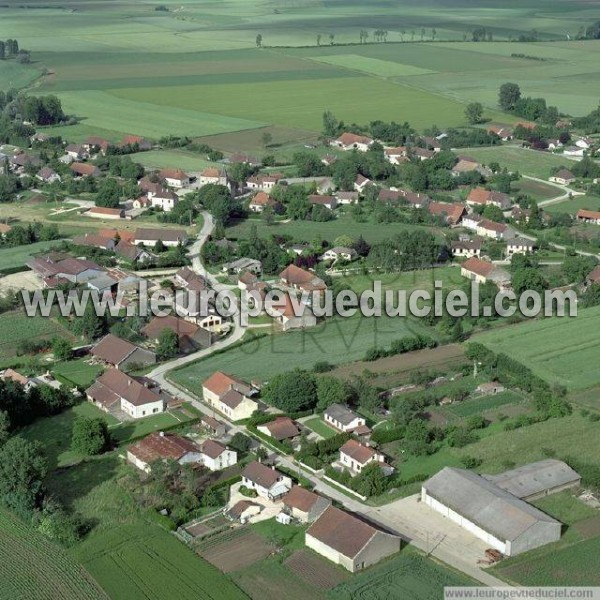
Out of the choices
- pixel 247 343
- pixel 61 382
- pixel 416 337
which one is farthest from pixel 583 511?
pixel 61 382

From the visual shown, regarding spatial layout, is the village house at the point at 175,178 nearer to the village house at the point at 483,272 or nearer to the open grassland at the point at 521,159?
the open grassland at the point at 521,159

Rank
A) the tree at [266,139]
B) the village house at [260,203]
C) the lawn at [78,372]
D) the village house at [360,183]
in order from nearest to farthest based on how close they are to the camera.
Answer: the lawn at [78,372] < the village house at [260,203] < the village house at [360,183] < the tree at [266,139]

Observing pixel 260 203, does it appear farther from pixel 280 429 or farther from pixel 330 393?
pixel 280 429

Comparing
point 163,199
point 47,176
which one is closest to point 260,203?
point 163,199

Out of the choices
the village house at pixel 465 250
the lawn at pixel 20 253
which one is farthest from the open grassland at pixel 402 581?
the lawn at pixel 20 253

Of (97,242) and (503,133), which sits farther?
(503,133)

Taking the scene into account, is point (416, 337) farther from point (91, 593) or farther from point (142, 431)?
point (91, 593)
